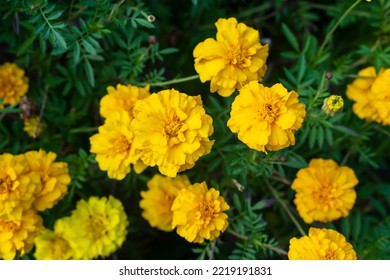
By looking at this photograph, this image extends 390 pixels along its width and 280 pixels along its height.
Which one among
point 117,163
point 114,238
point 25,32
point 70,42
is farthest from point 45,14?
point 114,238

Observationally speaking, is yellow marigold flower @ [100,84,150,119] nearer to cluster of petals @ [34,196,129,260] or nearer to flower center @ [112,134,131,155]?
flower center @ [112,134,131,155]

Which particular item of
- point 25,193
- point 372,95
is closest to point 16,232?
point 25,193

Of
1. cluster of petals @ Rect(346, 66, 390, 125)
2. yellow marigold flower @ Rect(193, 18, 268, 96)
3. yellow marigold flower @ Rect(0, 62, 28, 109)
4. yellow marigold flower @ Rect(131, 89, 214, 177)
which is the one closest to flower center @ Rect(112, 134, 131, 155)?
yellow marigold flower @ Rect(131, 89, 214, 177)

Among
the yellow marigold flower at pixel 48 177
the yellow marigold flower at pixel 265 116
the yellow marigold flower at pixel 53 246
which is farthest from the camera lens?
the yellow marigold flower at pixel 53 246

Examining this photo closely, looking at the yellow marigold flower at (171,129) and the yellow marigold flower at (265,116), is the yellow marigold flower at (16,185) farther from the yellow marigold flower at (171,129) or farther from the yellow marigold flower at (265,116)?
the yellow marigold flower at (265,116)

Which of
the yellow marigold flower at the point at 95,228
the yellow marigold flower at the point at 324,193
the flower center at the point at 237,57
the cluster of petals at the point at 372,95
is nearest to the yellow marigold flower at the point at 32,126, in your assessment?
the yellow marigold flower at the point at 95,228

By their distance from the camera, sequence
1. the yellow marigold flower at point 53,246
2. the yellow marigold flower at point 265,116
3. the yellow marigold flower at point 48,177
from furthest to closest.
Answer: the yellow marigold flower at point 53,246 → the yellow marigold flower at point 48,177 → the yellow marigold flower at point 265,116
